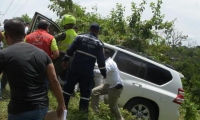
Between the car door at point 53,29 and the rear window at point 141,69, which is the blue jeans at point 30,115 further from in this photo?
the rear window at point 141,69

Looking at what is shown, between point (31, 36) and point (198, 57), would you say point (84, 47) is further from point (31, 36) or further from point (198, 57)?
point (198, 57)

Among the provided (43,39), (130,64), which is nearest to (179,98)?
(130,64)

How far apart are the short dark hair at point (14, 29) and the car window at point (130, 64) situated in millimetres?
4970

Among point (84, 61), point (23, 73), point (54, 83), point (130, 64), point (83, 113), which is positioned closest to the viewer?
Result: point (23, 73)

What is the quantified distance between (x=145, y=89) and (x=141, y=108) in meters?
0.43

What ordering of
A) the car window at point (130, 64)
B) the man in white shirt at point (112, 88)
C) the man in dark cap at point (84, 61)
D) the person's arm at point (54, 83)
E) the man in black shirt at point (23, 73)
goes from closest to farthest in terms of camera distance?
1. the man in black shirt at point (23, 73)
2. the person's arm at point (54, 83)
3. the man in dark cap at point (84, 61)
4. the man in white shirt at point (112, 88)
5. the car window at point (130, 64)

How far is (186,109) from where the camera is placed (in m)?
13.2

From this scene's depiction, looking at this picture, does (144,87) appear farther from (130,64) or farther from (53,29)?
(53,29)

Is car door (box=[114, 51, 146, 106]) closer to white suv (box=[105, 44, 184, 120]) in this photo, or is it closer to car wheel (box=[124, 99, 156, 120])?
white suv (box=[105, 44, 184, 120])

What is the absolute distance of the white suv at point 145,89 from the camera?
8.37m

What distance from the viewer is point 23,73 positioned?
349cm

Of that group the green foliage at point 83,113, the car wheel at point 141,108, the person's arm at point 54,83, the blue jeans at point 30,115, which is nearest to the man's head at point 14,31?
the person's arm at point 54,83

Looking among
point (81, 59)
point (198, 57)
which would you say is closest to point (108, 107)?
point (81, 59)

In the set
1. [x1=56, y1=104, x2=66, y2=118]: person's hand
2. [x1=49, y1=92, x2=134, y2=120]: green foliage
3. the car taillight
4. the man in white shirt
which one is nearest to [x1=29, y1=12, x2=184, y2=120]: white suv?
the car taillight
